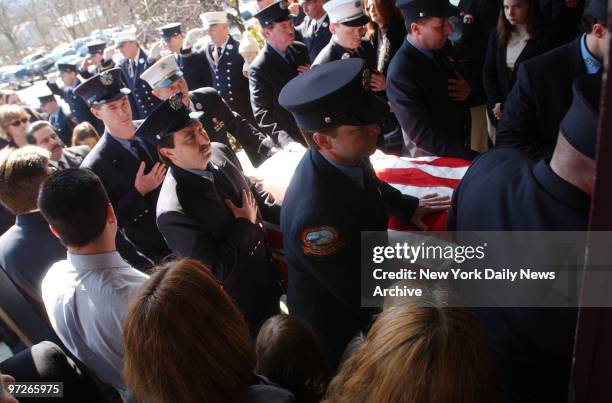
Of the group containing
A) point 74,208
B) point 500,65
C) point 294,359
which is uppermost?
point 74,208

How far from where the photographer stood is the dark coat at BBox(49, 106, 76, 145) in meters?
7.20

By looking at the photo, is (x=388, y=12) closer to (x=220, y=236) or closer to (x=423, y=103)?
(x=423, y=103)

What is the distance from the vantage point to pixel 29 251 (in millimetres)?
2316

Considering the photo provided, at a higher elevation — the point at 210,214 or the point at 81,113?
the point at 210,214

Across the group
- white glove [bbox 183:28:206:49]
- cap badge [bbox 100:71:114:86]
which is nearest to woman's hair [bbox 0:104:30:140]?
cap badge [bbox 100:71:114:86]

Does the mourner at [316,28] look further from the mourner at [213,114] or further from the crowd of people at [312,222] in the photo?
the mourner at [213,114]

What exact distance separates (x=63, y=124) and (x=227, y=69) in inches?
134

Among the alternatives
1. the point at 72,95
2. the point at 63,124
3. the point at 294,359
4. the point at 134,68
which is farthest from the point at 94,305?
the point at 63,124

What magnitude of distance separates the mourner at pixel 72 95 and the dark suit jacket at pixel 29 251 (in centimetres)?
415

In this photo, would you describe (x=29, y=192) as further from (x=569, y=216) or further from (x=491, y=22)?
(x=491, y=22)

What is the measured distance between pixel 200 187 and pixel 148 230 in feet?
3.29

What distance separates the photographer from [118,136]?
10.9ft

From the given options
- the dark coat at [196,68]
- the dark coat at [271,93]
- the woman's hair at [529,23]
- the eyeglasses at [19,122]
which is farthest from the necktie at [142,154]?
the dark coat at [196,68]

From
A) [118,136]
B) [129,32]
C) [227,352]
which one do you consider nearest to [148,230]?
[118,136]
